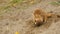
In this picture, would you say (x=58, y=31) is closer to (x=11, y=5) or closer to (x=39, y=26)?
(x=39, y=26)

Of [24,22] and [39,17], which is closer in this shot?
[39,17]

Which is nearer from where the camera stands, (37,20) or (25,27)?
(37,20)

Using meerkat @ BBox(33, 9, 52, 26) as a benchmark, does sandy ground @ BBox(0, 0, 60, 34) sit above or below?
below

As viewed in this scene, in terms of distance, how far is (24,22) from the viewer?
5023 mm

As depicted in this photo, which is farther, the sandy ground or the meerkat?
the meerkat

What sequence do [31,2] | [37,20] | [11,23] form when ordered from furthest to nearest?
[31,2] → [11,23] → [37,20]

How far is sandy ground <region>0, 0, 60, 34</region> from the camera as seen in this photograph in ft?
13.8

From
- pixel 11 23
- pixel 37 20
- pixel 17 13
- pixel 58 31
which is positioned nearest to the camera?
pixel 58 31

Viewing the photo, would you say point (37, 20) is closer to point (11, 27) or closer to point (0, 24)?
point (11, 27)

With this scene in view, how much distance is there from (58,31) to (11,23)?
5.40 ft

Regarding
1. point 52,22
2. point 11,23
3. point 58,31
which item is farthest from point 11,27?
point 58,31

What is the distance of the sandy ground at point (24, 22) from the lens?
421 cm

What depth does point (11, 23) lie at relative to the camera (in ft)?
16.9

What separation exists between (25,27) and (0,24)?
0.80 m
